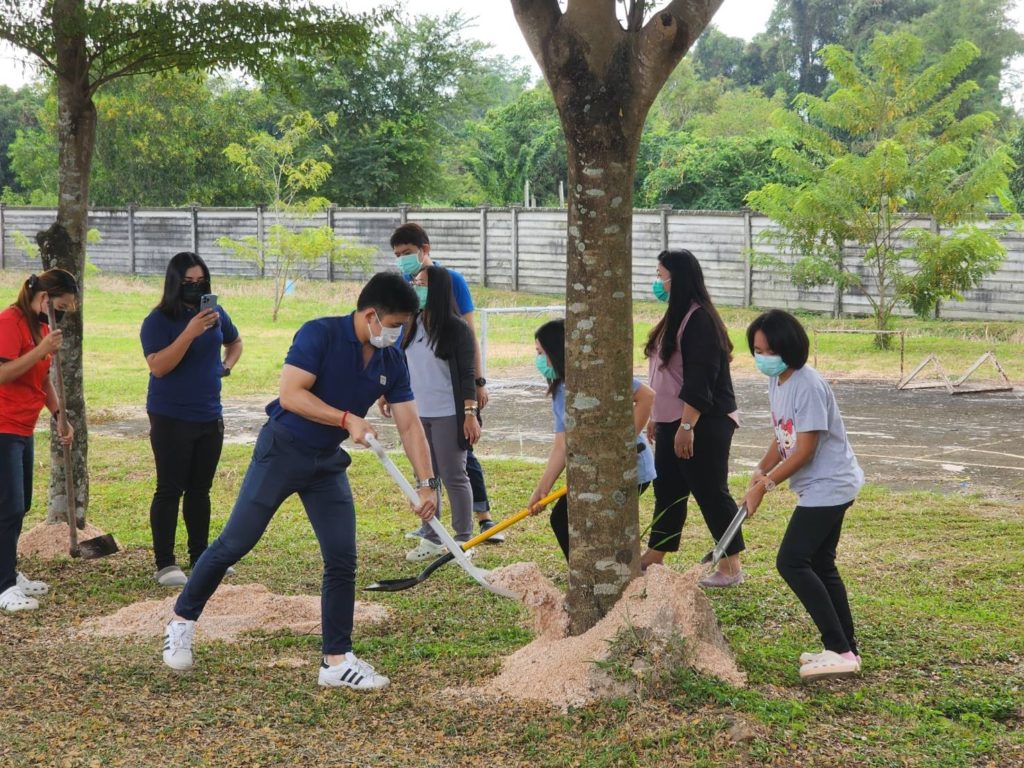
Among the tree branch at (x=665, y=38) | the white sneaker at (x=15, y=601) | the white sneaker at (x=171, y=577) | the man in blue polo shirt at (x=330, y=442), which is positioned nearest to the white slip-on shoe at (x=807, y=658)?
the man in blue polo shirt at (x=330, y=442)

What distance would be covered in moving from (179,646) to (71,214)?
3.25 m

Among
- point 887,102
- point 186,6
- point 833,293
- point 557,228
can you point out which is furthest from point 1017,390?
point 557,228

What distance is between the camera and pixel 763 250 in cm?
2198

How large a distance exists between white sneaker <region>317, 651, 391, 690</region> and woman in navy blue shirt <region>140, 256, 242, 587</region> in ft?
6.15

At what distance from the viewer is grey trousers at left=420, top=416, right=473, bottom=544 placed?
265 inches

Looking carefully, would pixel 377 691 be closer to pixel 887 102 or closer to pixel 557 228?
pixel 887 102

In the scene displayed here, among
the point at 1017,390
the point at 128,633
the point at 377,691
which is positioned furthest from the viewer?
the point at 1017,390

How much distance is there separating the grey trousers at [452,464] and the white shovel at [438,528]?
1.00 metres

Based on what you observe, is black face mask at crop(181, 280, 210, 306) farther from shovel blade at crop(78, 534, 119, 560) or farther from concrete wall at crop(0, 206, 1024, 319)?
concrete wall at crop(0, 206, 1024, 319)

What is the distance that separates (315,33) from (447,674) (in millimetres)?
4381

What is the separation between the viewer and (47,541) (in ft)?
22.7

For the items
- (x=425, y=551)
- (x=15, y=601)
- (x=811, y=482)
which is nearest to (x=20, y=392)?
(x=15, y=601)

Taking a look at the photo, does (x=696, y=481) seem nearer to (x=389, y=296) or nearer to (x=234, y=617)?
(x=389, y=296)

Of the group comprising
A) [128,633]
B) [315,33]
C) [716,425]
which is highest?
[315,33]
